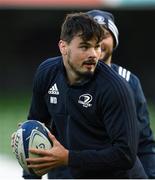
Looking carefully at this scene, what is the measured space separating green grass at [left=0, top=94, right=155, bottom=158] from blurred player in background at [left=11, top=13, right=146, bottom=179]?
627 centimetres

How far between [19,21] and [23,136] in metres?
10.3

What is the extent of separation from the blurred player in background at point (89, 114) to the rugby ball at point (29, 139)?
A: 2.0 inches

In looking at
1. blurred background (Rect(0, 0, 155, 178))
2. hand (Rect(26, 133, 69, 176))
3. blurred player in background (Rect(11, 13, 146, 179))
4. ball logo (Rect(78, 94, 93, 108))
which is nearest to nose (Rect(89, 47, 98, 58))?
blurred player in background (Rect(11, 13, 146, 179))

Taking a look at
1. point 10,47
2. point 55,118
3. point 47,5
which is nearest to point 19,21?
point 10,47

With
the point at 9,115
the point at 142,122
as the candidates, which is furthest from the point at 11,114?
the point at 142,122

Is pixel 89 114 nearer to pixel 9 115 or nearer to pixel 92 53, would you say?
pixel 92 53

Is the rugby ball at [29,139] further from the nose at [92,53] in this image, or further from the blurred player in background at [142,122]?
the blurred player in background at [142,122]

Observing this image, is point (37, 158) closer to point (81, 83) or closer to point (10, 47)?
point (81, 83)

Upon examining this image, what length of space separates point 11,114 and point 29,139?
8964mm

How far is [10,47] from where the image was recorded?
15.5 metres

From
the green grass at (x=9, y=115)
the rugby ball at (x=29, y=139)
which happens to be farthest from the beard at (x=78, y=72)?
the green grass at (x=9, y=115)

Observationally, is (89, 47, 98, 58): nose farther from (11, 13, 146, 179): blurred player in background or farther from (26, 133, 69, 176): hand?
(26, 133, 69, 176): hand

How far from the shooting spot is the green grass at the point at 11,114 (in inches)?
477

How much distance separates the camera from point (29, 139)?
514 cm
